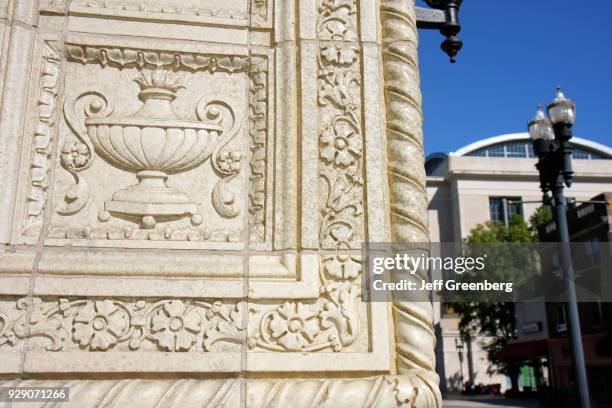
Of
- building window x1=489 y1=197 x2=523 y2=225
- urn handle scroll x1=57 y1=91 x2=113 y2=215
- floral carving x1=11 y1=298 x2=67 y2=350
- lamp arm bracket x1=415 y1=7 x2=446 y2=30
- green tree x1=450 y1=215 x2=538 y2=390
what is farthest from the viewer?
building window x1=489 y1=197 x2=523 y2=225

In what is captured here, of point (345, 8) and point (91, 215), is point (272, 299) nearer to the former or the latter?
point (91, 215)

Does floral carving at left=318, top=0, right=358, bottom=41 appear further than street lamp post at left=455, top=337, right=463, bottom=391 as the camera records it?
No

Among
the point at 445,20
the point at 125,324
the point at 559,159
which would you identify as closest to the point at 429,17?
the point at 445,20

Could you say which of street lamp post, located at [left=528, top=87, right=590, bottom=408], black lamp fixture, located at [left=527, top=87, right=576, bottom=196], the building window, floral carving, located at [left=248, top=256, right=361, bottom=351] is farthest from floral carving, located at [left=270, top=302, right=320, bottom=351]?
the building window

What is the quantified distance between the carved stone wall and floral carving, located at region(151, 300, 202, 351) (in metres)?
0.01

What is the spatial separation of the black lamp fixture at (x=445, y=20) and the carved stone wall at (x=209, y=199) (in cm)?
50

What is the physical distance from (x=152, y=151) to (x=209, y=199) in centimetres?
42

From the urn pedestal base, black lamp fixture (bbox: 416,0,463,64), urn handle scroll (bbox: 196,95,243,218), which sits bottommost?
the urn pedestal base

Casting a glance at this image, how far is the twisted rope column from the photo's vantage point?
10.3 feet

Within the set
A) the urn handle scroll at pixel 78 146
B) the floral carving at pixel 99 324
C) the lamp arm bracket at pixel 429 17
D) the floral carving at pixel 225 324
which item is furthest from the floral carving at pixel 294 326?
the lamp arm bracket at pixel 429 17

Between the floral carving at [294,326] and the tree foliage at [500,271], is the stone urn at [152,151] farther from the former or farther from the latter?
the tree foliage at [500,271]

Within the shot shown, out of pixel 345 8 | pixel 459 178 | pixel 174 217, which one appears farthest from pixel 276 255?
pixel 459 178

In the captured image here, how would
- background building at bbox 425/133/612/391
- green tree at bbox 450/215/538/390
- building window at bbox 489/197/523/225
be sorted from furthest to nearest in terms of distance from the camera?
building window at bbox 489/197/523/225
background building at bbox 425/133/612/391
green tree at bbox 450/215/538/390

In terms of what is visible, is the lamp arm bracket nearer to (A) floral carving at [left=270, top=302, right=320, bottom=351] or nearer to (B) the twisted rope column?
(B) the twisted rope column
